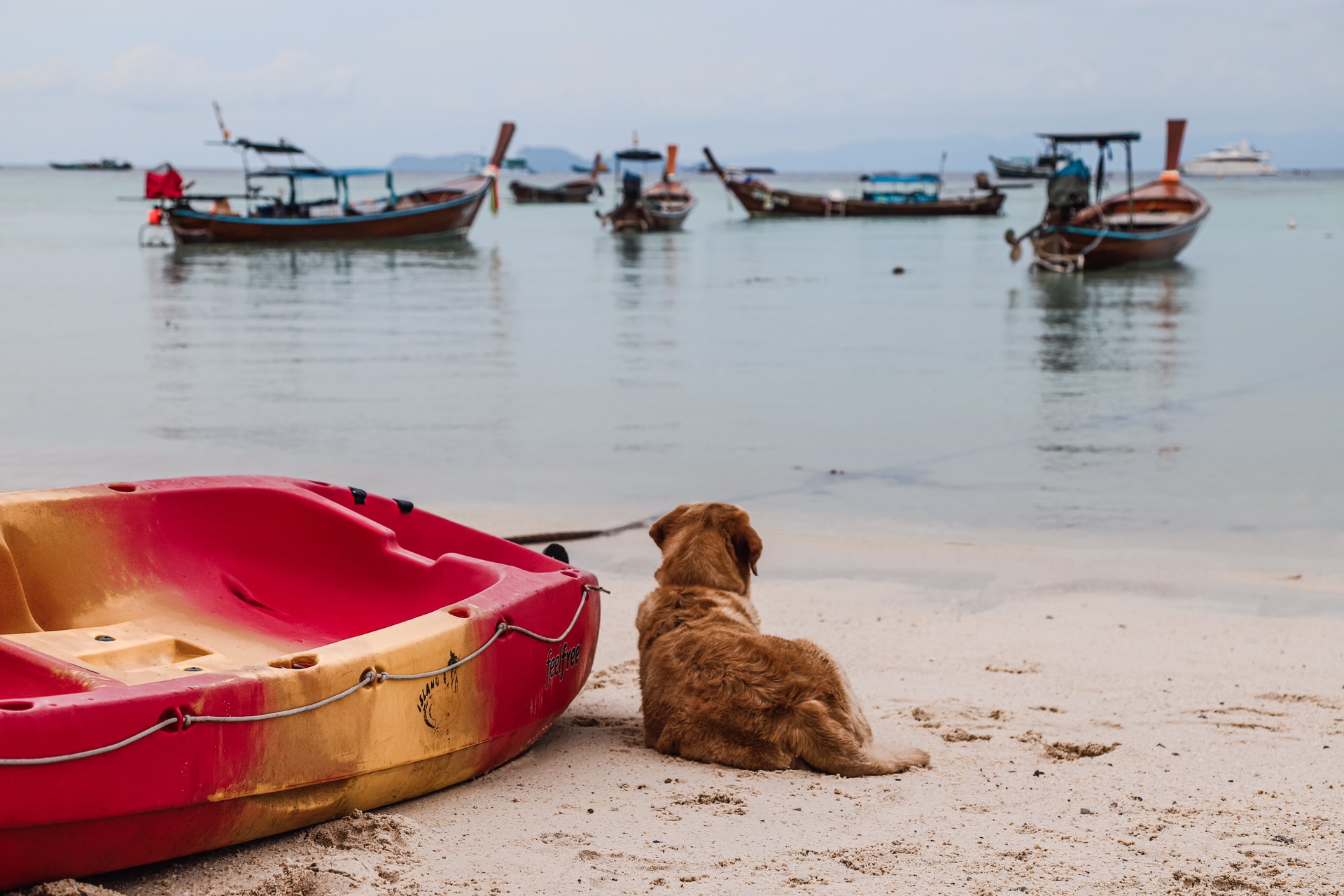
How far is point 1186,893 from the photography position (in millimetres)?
2785

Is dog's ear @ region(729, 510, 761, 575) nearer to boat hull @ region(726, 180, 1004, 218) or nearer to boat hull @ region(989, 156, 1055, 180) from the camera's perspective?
boat hull @ region(726, 180, 1004, 218)

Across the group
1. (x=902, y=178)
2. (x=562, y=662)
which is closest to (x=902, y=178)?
(x=902, y=178)

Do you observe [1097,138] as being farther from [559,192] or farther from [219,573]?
[559,192]

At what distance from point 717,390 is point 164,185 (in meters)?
30.1

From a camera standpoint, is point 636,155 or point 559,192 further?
point 559,192

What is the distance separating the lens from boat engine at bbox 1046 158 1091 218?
2883 cm

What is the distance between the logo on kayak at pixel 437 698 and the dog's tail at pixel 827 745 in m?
0.98

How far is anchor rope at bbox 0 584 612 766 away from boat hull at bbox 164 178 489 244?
3734 cm

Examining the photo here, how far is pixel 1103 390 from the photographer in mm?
13625

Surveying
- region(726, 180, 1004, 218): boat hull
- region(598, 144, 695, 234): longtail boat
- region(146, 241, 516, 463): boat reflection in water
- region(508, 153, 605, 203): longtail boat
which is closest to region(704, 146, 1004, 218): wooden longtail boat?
region(726, 180, 1004, 218): boat hull

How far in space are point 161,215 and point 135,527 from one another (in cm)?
3651

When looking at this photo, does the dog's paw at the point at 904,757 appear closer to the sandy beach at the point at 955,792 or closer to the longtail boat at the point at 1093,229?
the sandy beach at the point at 955,792

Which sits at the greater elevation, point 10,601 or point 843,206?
point 843,206

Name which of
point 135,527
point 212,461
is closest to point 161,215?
point 212,461
